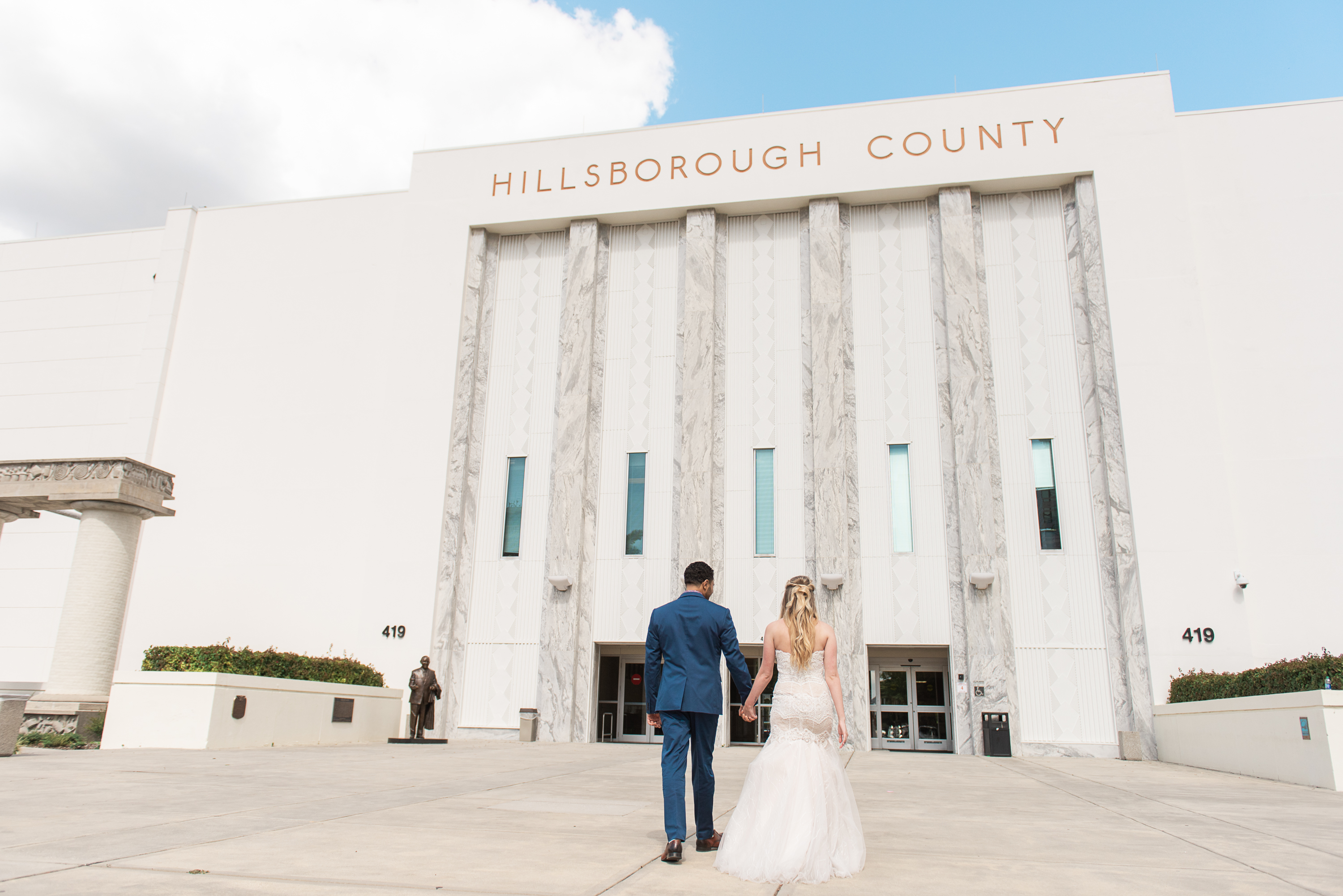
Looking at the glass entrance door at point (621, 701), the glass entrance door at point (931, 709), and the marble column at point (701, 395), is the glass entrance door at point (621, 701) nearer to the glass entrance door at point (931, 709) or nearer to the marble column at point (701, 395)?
the marble column at point (701, 395)

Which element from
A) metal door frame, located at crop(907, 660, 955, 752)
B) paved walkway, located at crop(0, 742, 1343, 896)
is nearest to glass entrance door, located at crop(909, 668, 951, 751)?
metal door frame, located at crop(907, 660, 955, 752)

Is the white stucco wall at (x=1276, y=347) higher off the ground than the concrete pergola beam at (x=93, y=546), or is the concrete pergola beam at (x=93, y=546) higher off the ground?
the white stucco wall at (x=1276, y=347)

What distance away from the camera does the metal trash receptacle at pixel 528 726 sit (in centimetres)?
2056

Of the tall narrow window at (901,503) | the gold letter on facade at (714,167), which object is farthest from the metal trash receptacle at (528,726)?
the gold letter on facade at (714,167)

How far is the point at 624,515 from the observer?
22.1m

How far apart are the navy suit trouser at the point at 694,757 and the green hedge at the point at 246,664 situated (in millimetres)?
11914

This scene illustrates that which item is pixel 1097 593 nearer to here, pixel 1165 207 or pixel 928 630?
pixel 928 630

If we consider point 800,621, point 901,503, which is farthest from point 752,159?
point 800,621

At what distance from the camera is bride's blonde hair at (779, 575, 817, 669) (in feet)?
18.8

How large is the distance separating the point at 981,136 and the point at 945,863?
68.8 feet

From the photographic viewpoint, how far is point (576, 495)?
72.2 ft

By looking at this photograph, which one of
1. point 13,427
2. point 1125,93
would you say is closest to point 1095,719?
point 1125,93

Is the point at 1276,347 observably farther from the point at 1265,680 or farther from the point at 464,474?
the point at 464,474

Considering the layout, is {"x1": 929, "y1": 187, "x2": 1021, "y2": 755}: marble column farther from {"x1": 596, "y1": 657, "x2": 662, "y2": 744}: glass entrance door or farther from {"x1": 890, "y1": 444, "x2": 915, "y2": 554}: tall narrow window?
{"x1": 596, "y1": 657, "x2": 662, "y2": 744}: glass entrance door
